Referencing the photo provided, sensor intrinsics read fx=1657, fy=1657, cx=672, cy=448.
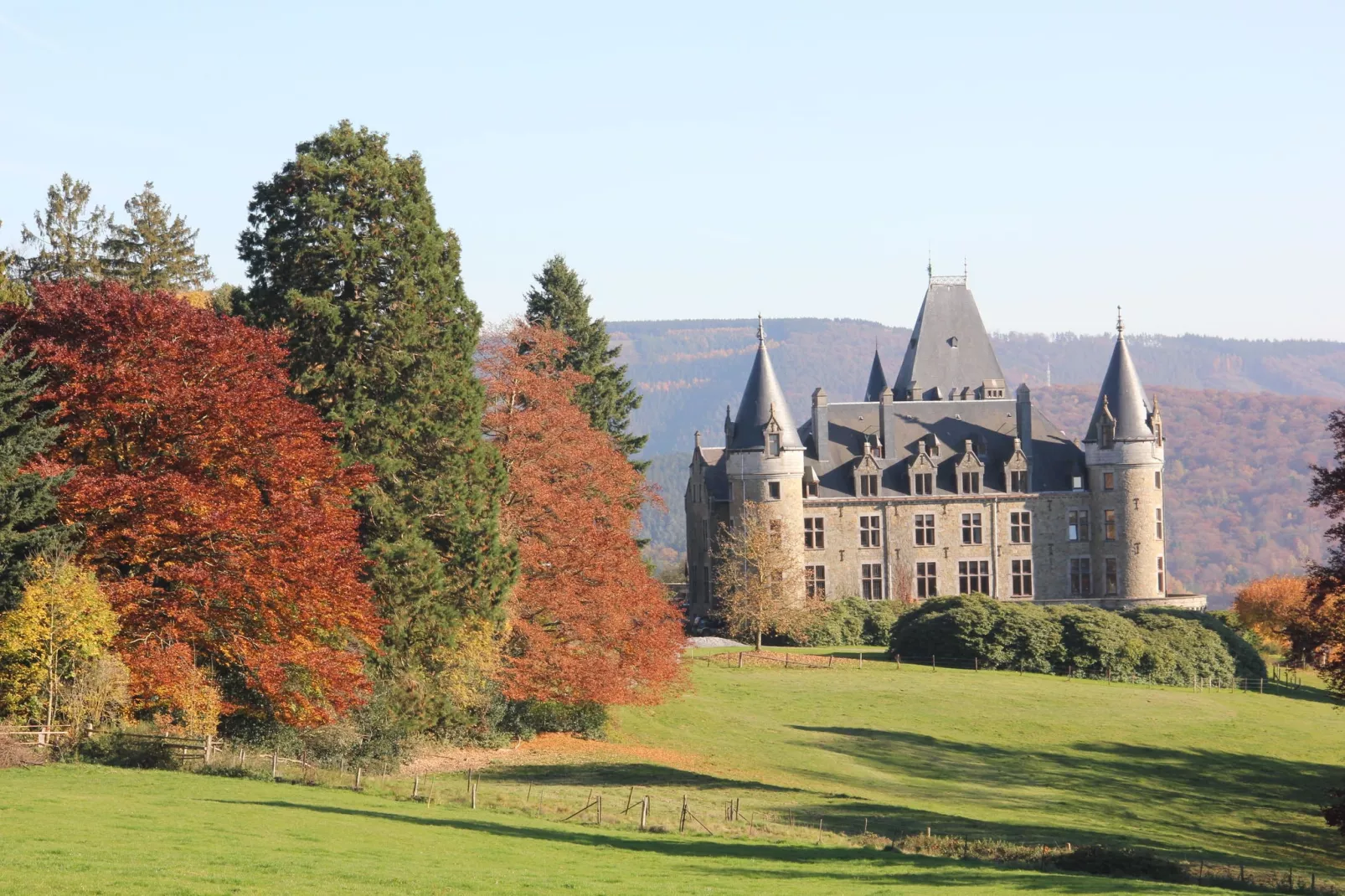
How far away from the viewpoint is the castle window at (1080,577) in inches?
3125

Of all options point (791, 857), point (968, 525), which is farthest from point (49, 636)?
point (968, 525)

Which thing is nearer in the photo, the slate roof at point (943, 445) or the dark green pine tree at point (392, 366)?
the dark green pine tree at point (392, 366)

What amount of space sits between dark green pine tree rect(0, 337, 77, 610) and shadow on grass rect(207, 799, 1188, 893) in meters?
6.67

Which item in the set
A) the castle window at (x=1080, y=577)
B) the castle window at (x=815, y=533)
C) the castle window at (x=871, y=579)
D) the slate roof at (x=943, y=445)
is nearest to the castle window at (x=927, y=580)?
the castle window at (x=871, y=579)

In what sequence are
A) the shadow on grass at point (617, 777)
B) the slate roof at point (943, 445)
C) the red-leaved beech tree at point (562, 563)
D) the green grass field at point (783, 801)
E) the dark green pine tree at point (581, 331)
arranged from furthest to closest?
the slate roof at point (943, 445) < the dark green pine tree at point (581, 331) < the red-leaved beech tree at point (562, 563) < the shadow on grass at point (617, 777) < the green grass field at point (783, 801)

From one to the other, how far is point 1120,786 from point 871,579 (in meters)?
36.1

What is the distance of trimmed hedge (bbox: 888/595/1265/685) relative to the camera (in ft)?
212

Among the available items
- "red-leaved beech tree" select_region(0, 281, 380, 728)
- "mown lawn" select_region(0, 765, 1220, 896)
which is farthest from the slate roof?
"mown lawn" select_region(0, 765, 1220, 896)

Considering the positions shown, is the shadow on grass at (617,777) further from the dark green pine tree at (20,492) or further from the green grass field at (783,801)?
the dark green pine tree at (20,492)

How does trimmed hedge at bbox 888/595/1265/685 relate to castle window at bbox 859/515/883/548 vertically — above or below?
below

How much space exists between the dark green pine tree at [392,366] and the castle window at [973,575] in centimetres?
4330

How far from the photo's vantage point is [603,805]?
3188cm

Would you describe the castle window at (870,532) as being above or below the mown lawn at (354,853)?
above

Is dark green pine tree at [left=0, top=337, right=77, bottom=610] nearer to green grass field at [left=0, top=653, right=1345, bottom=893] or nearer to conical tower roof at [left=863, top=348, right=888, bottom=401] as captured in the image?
green grass field at [left=0, top=653, right=1345, bottom=893]
